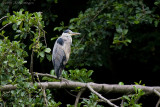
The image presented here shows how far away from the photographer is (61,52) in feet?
13.1

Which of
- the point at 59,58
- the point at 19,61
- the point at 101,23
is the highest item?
the point at 101,23

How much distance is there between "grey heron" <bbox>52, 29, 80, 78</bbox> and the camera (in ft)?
12.7

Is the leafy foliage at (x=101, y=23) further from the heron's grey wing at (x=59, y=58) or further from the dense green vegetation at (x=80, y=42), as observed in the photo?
the heron's grey wing at (x=59, y=58)

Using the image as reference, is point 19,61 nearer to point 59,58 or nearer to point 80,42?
point 59,58

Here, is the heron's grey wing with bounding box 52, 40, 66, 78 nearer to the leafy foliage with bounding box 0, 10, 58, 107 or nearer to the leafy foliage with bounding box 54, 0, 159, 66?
the leafy foliage with bounding box 54, 0, 159, 66

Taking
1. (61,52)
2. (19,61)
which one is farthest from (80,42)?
(19,61)

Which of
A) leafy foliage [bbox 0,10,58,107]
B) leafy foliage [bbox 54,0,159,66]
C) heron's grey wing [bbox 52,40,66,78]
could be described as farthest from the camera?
leafy foliage [bbox 54,0,159,66]

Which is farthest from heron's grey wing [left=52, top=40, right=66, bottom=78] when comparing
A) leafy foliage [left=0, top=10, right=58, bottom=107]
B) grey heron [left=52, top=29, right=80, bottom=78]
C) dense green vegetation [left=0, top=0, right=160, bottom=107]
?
leafy foliage [left=0, top=10, right=58, bottom=107]

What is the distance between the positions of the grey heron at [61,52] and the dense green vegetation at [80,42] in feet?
0.29

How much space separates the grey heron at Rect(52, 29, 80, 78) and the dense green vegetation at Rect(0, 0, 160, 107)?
0.29 feet

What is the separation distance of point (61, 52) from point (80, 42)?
35cm

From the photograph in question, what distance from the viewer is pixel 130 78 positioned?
6.05 meters

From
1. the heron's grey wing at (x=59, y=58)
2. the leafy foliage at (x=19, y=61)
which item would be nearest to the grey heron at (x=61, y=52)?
the heron's grey wing at (x=59, y=58)

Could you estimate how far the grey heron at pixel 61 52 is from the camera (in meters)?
3.88
